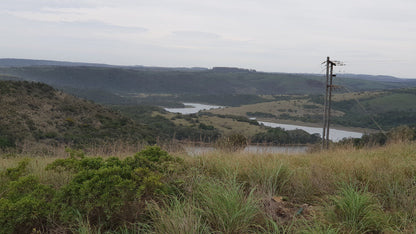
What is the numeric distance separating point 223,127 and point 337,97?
87136 mm

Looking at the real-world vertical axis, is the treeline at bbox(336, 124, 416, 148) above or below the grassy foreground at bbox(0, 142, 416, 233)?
below

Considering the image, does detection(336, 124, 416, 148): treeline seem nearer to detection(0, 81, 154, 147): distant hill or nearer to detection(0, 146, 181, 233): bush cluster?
detection(0, 146, 181, 233): bush cluster

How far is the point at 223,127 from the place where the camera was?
72.3 metres

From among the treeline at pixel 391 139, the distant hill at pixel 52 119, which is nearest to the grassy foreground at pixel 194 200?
the treeline at pixel 391 139

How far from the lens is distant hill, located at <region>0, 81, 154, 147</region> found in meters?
32.5

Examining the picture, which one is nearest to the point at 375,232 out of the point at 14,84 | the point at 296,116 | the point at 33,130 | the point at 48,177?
the point at 48,177

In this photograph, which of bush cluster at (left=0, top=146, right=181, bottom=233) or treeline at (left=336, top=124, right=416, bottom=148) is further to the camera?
treeline at (left=336, top=124, right=416, bottom=148)

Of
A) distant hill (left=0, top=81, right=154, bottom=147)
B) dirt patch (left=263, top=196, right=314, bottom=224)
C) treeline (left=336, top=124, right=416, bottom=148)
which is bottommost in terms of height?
distant hill (left=0, top=81, right=154, bottom=147)

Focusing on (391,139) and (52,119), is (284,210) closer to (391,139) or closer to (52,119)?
(391,139)

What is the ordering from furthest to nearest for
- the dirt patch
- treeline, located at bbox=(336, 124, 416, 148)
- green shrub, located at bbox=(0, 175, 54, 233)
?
treeline, located at bbox=(336, 124, 416, 148)
the dirt patch
green shrub, located at bbox=(0, 175, 54, 233)

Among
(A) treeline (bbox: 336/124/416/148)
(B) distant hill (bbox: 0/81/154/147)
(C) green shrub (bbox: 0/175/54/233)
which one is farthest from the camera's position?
(B) distant hill (bbox: 0/81/154/147)

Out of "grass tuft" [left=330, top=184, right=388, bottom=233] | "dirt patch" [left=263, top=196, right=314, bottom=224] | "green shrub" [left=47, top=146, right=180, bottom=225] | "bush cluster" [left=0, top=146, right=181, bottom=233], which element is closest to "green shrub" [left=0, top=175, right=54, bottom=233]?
"bush cluster" [left=0, top=146, right=181, bottom=233]

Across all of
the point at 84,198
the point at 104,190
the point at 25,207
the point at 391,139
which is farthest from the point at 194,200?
the point at 391,139

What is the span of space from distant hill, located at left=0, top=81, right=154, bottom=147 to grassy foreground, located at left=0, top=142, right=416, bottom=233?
25.1m
